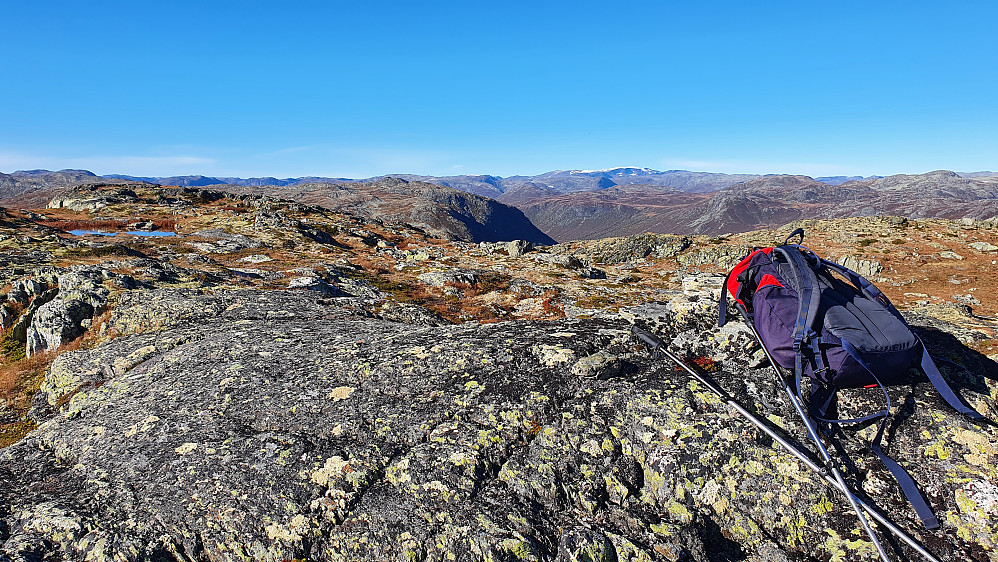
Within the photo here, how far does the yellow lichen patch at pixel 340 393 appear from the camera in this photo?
27.5 ft

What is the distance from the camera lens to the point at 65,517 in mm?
5941

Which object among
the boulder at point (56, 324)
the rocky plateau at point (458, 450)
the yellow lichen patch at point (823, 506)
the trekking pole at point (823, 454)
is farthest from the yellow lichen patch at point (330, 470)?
the boulder at point (56, 324)

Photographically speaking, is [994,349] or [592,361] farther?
[994,349]

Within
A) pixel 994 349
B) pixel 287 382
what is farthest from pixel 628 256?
pixel 287 382

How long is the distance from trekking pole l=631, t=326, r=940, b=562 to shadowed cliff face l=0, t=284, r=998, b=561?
17 cm

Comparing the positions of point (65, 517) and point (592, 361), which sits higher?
point (592, 361)

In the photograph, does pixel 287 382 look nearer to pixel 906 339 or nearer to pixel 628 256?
pixel 906 339

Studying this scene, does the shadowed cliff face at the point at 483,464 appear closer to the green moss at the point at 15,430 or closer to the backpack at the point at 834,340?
the backpack at the point at 834,340

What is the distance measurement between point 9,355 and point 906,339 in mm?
25760

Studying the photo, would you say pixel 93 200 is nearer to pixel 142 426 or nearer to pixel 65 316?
pixel 65 316

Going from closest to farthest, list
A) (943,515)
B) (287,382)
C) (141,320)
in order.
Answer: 1. (943,515)
2. (287,382)
3. (141,320)

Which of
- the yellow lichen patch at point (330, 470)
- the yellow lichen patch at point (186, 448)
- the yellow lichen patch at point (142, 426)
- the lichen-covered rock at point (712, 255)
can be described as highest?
the yellow lichen patch at point (330, 470)

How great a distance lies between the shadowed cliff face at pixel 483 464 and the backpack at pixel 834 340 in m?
0.42

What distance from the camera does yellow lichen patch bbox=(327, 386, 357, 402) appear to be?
27.5ft
